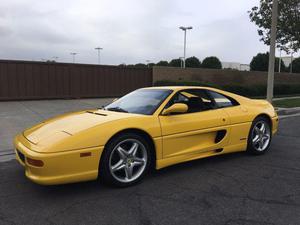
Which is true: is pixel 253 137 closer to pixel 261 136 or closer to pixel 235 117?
pixel 261 136

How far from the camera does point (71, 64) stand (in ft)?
56.5

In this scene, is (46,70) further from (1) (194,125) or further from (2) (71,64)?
(1) (194,125)

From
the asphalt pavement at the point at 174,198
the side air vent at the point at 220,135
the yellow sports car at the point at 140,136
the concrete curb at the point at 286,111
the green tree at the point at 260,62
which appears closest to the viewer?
the asphalt pavement at the point at 174,198

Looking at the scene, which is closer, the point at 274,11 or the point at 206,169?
the point at 206,169

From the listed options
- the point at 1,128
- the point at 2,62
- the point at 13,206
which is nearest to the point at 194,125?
the point at 13,206

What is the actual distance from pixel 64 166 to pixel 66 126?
69 cm

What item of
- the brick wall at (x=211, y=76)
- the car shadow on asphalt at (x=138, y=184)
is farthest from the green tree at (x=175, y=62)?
the car shadow on asphalt at (x=138, y=184)

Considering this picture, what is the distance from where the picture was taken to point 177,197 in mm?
3789

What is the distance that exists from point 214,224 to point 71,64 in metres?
15.3

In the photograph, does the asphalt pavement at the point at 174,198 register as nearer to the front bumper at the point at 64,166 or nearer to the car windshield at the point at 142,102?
the front bumper at the point at 64,166

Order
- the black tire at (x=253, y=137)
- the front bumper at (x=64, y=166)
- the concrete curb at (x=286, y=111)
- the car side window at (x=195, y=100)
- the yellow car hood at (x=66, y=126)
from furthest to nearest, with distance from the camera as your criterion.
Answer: the concrete curb at (x=286, y=111) → the black tire at (x=253, y=137) → the car side window at (x=195, y=100) → the yellow car hood at (x=66, y=126) → the front bumper at (x=64, y=166)

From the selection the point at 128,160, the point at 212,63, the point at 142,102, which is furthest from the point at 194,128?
the point at 212,63

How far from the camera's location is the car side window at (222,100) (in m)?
5.32

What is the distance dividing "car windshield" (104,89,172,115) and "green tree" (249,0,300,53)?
1658 centimetres
